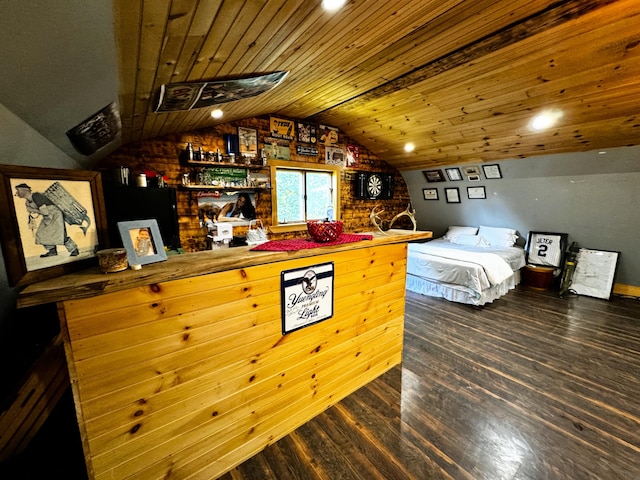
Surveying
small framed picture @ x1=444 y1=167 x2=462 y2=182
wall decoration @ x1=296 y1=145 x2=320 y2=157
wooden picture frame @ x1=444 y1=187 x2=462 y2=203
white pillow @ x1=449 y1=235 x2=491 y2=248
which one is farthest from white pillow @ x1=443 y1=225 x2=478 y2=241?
wall decoration @ x1=296 y1=145 x2=320 y2=157

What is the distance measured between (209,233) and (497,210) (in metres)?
5.40

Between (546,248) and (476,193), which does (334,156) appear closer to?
(476,193)

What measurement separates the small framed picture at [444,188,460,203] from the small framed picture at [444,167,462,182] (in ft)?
0.91

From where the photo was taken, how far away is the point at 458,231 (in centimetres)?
573

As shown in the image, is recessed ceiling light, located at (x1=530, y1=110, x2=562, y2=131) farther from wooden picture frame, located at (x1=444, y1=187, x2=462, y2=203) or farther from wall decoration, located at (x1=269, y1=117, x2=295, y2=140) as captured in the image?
wall decoration, located at (x1=269, y1=117, x2=295, y2=140)

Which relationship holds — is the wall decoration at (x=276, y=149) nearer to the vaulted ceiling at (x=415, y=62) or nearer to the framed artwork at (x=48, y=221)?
the vaulted ceiling at (x=415, y=62)

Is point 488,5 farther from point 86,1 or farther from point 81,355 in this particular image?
point 81,355

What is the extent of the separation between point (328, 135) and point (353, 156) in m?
0.74

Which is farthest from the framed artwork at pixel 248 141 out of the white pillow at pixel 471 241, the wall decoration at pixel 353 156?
the white pillow at pixel 471 241

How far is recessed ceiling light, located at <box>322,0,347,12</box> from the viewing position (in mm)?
1447

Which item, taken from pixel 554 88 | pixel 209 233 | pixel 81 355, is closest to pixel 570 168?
pixel 554 88

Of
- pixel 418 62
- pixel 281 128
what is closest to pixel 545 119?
pixel 418 62

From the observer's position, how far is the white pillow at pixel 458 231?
559cm

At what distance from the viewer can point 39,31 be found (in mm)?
841
